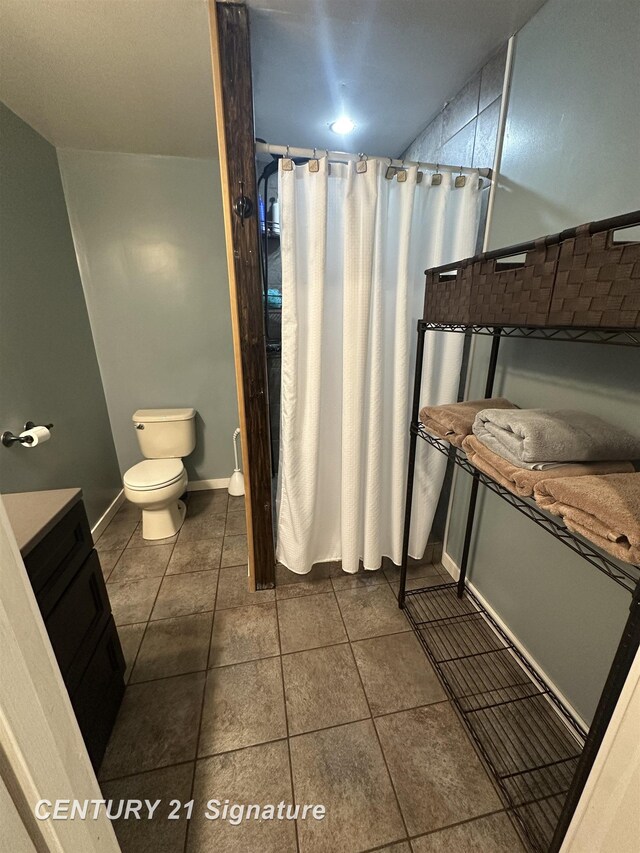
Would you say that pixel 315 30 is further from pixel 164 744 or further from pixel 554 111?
pixel 164 744

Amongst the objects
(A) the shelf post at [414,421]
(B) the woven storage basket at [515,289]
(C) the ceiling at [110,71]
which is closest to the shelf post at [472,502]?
(A) the shelf post at [414,421]

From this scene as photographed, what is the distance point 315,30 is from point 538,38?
30.5 inches

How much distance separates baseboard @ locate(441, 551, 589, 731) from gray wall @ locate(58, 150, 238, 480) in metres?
1.83

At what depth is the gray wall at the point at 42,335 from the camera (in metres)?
1.59

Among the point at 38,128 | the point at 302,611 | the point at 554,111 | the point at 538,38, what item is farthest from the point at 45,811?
the point at 38,128

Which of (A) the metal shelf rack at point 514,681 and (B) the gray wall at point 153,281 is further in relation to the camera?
(B) the gray wall at point 153,281

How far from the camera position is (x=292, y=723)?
118 centimetres

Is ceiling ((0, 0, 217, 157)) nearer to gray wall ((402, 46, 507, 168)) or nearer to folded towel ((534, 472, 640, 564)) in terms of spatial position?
gray wall ((402, 46, 507, 168))

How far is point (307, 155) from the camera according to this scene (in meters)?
1.29

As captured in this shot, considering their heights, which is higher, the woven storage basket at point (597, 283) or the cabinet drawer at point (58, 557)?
the woven storage basket at point (597, 283)

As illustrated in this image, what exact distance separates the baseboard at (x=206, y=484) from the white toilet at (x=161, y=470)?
368 mm

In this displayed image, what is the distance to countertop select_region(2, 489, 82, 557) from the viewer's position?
2.66 ft

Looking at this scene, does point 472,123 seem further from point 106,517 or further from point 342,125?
point 106,517

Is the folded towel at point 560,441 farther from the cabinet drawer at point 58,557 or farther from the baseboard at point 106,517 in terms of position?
the baseboard at point 106,517
